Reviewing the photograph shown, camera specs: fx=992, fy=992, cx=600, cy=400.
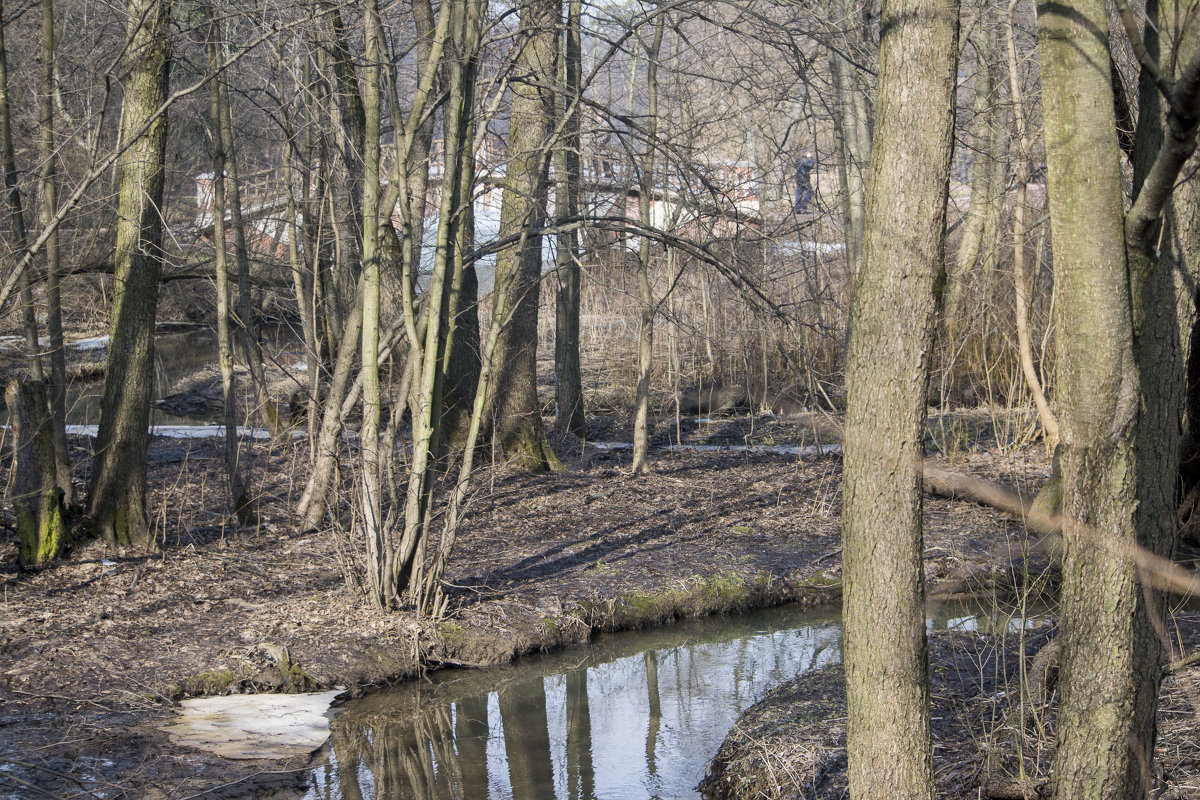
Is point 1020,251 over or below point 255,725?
over

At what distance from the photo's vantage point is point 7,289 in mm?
5324

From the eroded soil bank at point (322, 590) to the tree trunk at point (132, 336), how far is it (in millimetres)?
325

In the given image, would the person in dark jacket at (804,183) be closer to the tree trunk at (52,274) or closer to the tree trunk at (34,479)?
the tree trunk at (52,274)

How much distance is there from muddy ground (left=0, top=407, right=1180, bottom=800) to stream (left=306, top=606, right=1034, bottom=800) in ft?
0.67

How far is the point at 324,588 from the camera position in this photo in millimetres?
6848

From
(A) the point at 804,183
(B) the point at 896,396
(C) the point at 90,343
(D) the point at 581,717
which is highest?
(A) the point at 804,183

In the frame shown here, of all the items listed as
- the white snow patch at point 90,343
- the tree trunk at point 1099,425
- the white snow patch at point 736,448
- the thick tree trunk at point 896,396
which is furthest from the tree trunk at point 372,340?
the white snow patch at point 90,343

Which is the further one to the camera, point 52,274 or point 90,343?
point 90,343

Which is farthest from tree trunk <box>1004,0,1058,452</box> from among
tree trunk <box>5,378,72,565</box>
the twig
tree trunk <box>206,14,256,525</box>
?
tree trunk <box>5,378,72,565</box>

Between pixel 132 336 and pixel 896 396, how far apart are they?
19.6 feet

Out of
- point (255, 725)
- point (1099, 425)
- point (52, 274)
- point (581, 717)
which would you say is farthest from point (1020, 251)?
point (52, 274)

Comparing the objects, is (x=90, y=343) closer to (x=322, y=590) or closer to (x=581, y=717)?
(x=322, y=590)

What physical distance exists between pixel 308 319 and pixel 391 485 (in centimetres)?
287

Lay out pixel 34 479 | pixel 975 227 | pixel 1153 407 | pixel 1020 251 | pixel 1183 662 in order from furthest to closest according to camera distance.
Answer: pixel 975 227
pixel 1020 251
pixel 34 479
pixel 1183 662
pixel 1153 407
